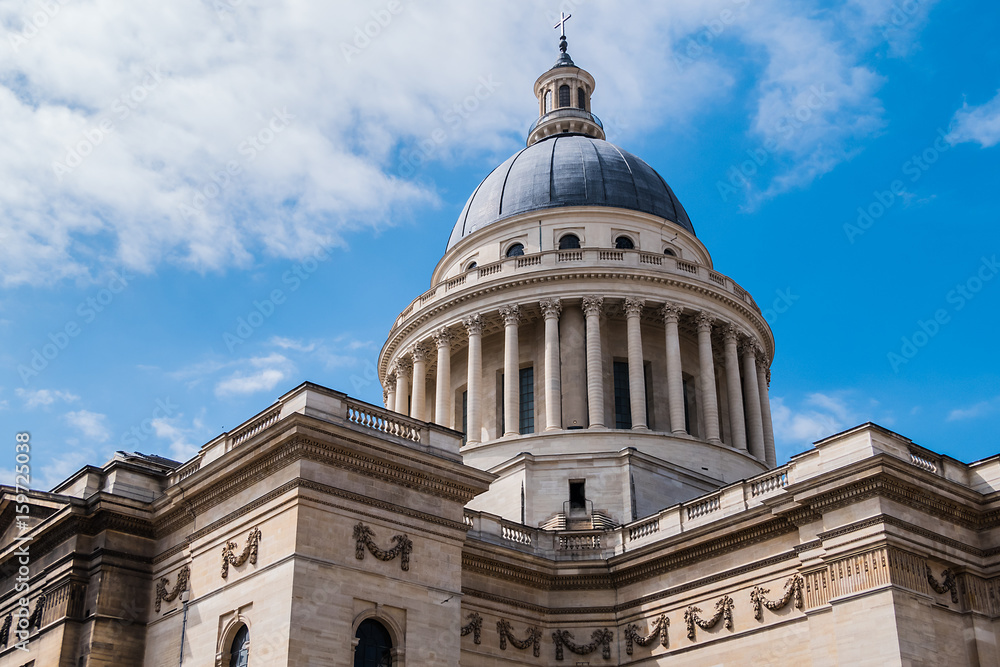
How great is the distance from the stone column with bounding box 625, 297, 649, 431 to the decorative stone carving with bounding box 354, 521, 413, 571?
16399 mm

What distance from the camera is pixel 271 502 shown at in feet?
85.1

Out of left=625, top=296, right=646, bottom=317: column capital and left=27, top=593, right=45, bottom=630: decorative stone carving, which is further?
left=625, top=296, right=646, bottom=317: column capital

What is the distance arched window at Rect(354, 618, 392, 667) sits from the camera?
2511 cm

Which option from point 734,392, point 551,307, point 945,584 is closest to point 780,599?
point 945,584

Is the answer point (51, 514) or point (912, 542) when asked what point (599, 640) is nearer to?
point (912, 542)

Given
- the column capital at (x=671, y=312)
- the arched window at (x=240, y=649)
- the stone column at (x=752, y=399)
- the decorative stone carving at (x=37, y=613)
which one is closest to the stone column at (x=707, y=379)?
the column capital at (x=671, y=312)

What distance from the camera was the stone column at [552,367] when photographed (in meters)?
41.5

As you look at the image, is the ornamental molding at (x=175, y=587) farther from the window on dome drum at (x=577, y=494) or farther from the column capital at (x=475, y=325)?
the column capital at (x=475, y=325)

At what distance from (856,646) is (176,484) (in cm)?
1795

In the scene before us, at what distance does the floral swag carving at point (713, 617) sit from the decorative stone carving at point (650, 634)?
2.62 ft

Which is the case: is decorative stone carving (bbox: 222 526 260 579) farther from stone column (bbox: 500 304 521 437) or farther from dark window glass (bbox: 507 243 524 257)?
dark window glass (bbox: 507 243 524 257)

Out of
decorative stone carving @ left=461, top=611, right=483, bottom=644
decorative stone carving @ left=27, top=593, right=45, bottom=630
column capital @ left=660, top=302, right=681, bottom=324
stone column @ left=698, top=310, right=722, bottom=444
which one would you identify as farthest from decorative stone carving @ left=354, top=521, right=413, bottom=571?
column capital @ left=660, top=302, right=681, bottom=324

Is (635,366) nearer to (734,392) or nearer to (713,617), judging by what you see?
(734,392)

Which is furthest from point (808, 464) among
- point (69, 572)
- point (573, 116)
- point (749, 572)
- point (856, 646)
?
point (573, 116)
